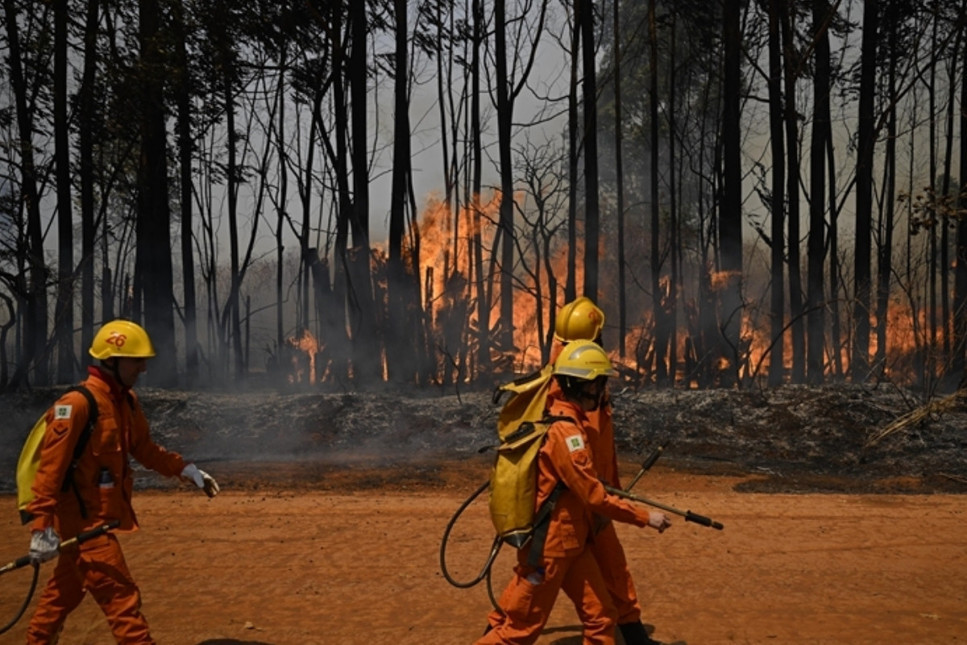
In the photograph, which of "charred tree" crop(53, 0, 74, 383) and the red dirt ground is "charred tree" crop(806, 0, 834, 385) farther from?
"charred tree" crop(53, 0, 74, 383)

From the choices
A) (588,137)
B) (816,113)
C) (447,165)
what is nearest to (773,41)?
(816,113)

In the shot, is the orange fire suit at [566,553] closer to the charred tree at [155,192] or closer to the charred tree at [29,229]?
the charred tree at [29,229]

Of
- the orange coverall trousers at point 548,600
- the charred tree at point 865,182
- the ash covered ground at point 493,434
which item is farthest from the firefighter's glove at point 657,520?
the charred tree at point 865,182

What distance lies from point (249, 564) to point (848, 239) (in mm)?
32488

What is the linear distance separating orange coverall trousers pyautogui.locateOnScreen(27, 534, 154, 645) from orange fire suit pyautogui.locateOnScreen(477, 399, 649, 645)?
179cm

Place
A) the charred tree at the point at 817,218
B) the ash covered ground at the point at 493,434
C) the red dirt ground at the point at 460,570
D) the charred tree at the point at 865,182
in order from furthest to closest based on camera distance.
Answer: the charred tree at the point at 865,182, the charred tree at the point at 817,218, the ash covered ground at the point at 493,434, the red dirt ground at the point at 460,570

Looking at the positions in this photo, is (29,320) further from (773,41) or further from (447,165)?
(773,41)

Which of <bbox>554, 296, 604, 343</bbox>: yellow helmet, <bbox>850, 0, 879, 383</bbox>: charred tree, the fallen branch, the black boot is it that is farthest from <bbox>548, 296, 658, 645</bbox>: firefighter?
<bbox>850, 0, 879, 383</bbox>: charred tree

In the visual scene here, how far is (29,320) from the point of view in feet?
59.5

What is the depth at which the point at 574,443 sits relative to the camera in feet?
14.1

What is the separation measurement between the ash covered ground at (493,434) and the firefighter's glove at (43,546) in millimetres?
7362

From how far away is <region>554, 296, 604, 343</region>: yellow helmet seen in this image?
6.80 m

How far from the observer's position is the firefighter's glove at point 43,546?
443cm

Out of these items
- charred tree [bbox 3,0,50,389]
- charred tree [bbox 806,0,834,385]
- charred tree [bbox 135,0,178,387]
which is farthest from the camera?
charred tree [bbox 806,0,834,385]
